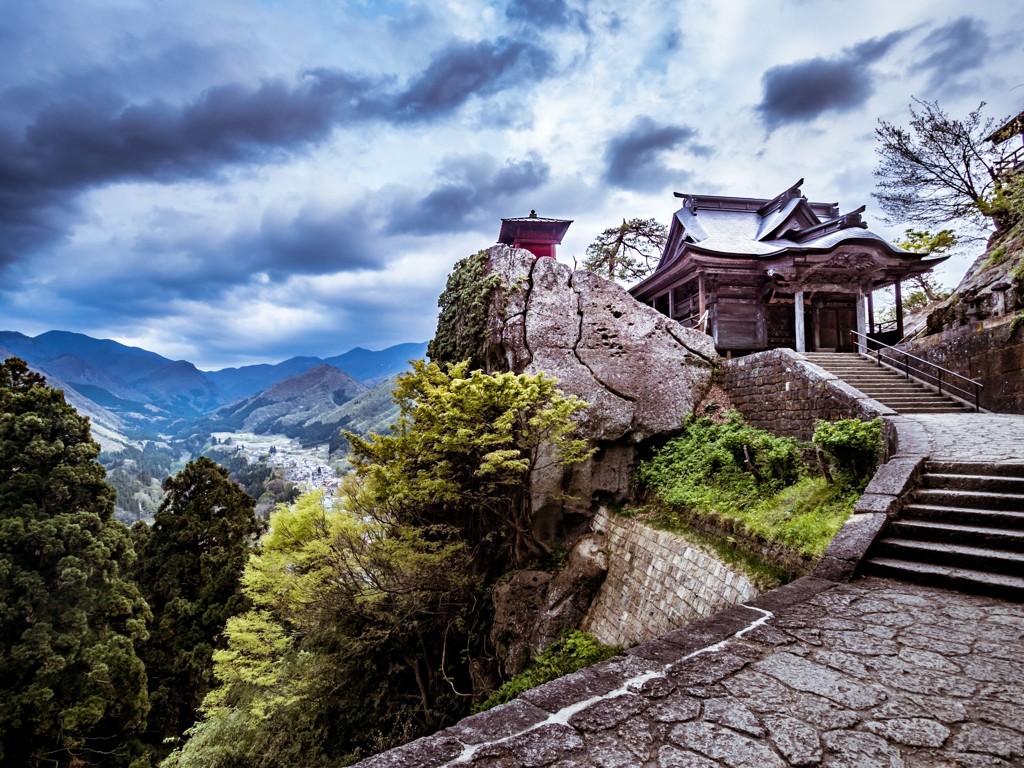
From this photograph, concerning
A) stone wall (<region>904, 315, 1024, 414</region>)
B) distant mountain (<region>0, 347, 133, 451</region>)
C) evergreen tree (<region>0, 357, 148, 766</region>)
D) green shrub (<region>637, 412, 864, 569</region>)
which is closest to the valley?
distant mountain (<region>0, 347, 133, 451</region>)

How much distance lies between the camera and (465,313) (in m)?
13.4

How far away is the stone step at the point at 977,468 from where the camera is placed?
198 inches

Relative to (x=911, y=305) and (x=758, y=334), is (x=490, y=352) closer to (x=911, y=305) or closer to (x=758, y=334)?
(x=758, y=334)

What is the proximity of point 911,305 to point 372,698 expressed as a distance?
102ft

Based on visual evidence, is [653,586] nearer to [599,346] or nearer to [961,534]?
[961,534]

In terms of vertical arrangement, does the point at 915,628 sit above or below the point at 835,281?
below

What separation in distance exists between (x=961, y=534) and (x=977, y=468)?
1.36m

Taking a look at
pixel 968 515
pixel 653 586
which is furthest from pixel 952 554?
pixel 653 586

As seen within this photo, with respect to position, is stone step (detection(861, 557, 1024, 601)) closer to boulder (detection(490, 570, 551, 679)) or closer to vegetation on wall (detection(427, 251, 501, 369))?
boulder (detection(490, 570, 551, 679))

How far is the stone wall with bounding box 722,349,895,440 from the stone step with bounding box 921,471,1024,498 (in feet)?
9.32

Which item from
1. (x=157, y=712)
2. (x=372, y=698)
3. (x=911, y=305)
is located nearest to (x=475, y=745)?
(x=372, y=698)

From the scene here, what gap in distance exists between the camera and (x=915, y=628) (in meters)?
3.32

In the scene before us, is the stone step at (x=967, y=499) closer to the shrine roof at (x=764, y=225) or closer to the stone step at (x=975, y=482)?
the stone step at (x=975, y=482)

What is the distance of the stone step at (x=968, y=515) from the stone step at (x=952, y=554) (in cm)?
45
